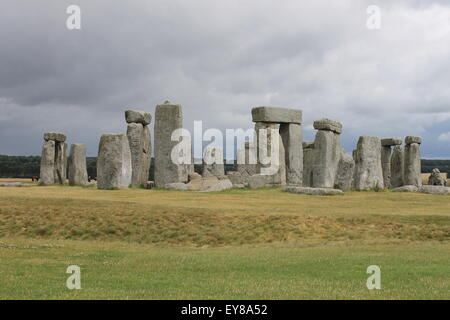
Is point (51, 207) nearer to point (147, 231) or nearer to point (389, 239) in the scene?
point (147, 231)

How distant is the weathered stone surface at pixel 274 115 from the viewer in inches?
1331

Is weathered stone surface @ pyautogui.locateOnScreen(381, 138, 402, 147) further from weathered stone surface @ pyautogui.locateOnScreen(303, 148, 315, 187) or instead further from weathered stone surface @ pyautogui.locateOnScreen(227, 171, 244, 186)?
weathered stone surface @ pyautogui.locateOnScreen(227, 171, 244, 186)

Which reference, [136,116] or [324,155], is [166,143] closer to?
[136,116]

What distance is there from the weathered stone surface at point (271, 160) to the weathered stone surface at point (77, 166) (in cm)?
1098

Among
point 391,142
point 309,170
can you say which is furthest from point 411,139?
point 309,170

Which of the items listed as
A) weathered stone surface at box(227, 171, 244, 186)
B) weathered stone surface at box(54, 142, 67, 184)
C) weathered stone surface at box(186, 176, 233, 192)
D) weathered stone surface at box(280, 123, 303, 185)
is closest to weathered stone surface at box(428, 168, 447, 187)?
weathered stone surface at box(280, 123, 303, 185)

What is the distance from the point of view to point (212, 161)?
1565 inches

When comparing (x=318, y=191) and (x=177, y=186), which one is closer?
(x=318, y=191)

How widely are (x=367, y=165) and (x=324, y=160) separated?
274 cm

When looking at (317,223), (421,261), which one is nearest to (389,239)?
(317,223)

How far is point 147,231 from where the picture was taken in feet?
65.8

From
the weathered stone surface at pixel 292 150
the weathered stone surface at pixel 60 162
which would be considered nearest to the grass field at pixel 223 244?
the weathered stone surface at pixel 292 150

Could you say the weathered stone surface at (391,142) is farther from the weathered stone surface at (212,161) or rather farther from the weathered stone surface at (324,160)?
the weathered stone surface at (212,161)

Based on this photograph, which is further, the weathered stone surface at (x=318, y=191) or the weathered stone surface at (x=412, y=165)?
the weathered stone surface at (x=412, y=165)
